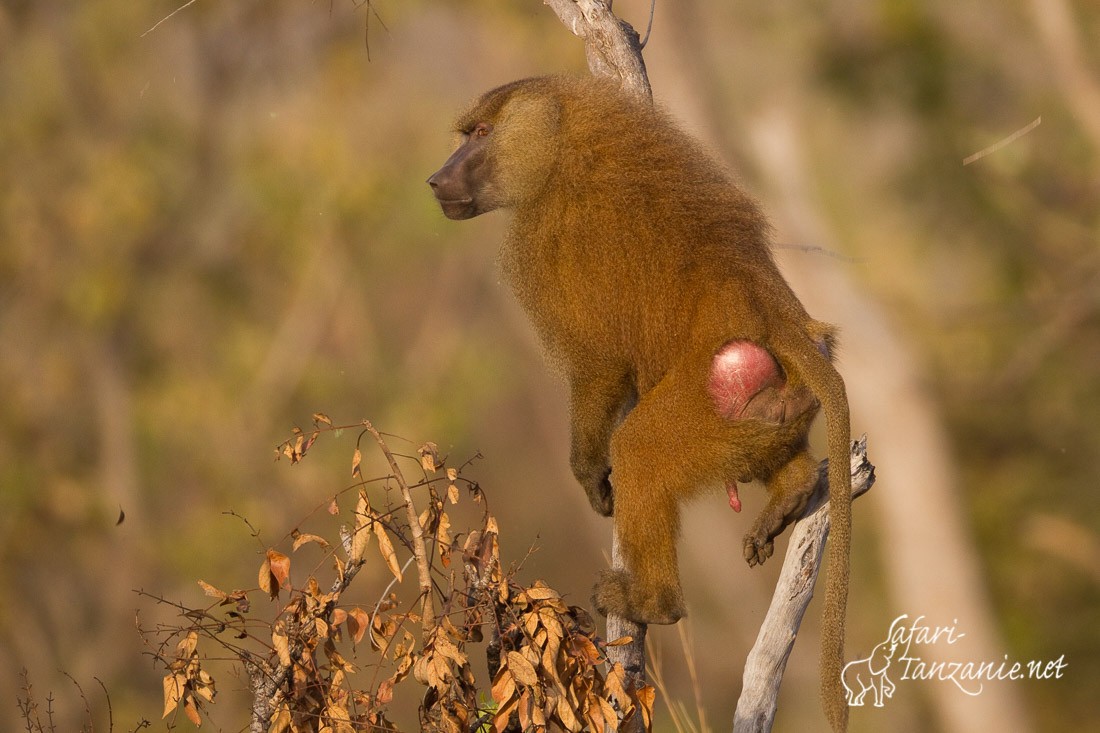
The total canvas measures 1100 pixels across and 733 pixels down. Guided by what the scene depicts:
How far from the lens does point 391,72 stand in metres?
13.7

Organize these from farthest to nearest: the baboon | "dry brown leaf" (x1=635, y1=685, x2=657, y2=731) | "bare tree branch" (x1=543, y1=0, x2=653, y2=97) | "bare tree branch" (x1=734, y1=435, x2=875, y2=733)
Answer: "bare tree branch" (x1=543, y1=0, x2=653, y2=97) < "bare tree branch" (x1=734, y1=435, x2=875, y2=733) < the baboon < "dry brown leaf" (x1=635, y1=685, x2=657, y2=731)

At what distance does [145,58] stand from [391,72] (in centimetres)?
263

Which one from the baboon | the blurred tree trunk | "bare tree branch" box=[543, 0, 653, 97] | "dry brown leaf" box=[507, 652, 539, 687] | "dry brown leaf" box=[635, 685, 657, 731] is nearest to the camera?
"dry brown leaf" box=[507, 652, 539, 687]

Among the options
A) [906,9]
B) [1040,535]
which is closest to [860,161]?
[906,9]

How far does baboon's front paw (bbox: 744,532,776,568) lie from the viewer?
3.42m

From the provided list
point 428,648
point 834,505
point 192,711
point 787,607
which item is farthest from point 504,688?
point 787,607

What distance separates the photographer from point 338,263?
12727 mm

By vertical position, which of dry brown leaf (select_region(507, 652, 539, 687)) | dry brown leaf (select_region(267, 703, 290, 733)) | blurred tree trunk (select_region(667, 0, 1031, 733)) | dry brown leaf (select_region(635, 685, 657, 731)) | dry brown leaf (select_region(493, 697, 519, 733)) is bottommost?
blurred tree trunk (select_region(667, 0, 1031, 733))

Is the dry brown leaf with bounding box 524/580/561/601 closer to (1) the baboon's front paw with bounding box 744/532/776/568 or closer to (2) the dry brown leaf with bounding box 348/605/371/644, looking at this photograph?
(2) the dry brown leaf with bounding box 348/605/371/644

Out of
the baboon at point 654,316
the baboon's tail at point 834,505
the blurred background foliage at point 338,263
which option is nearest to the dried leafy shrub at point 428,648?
the baboon's tail at point 834,505

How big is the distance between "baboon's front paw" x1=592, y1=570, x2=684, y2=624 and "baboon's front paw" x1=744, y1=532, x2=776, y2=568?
0.74ft

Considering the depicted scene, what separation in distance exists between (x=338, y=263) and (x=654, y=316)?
9.62 meters

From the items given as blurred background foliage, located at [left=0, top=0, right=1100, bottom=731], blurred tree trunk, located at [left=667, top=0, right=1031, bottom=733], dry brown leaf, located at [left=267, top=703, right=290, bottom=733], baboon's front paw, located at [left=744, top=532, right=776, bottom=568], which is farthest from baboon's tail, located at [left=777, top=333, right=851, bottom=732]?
blurred tree trunk, located at [left=667, top=0, right=1031, bottom=733]

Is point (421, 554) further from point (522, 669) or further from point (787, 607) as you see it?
point (787, 607)
